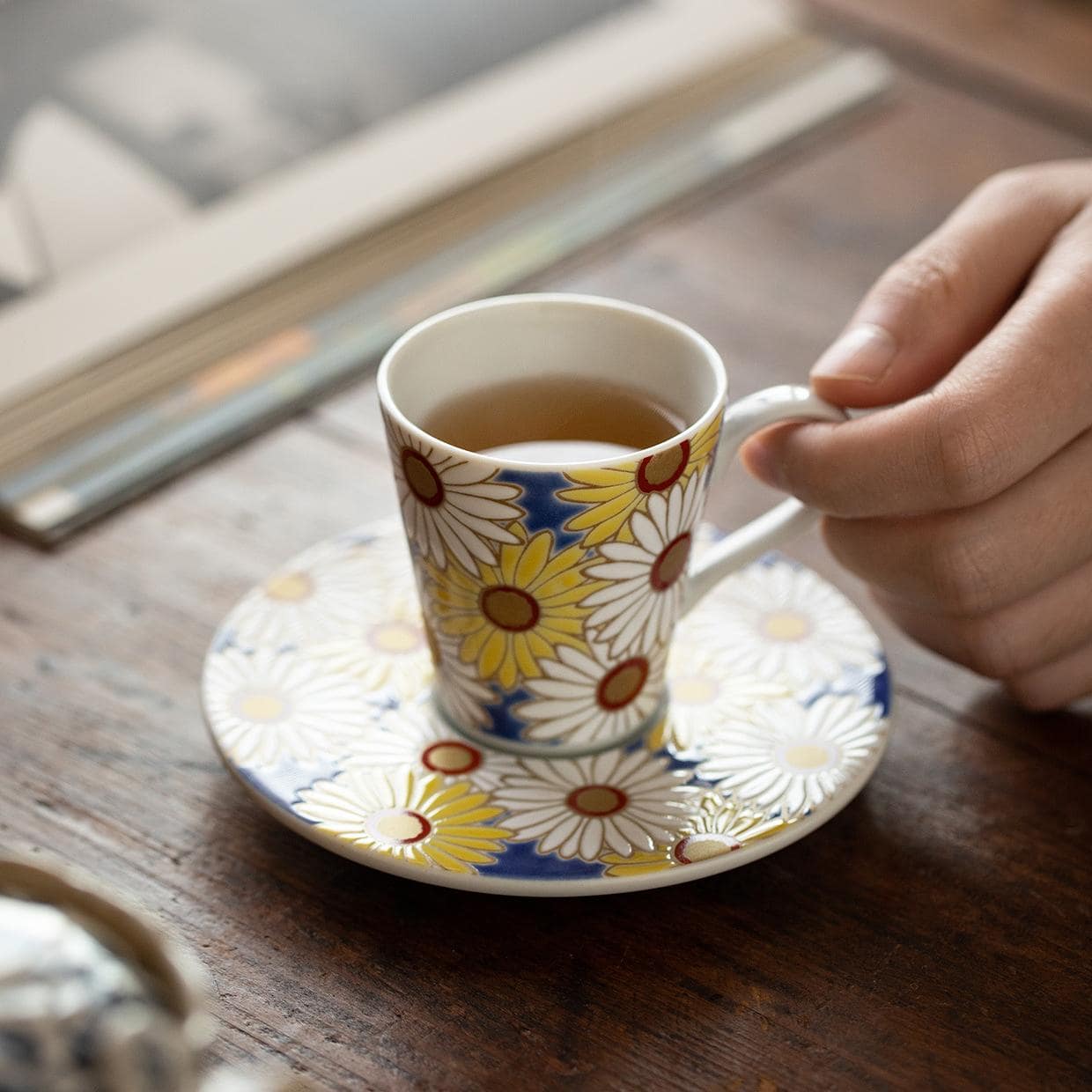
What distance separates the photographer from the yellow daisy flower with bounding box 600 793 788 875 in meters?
0.53

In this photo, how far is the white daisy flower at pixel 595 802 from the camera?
1.79 ft

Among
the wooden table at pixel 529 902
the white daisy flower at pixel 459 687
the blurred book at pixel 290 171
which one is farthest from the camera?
the blurred book at pixel 290 171

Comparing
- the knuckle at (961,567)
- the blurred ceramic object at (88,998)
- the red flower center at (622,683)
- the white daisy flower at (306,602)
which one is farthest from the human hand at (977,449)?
the blurred ceramic object at (88,998)

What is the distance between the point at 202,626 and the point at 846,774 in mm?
341

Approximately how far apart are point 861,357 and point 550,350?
0.49ft

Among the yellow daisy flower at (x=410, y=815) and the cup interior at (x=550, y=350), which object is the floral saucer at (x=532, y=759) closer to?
the yellow daisy flower at (x=410, y=815)

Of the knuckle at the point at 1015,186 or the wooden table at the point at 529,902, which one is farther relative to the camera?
the knuckle at the point at 1015,186

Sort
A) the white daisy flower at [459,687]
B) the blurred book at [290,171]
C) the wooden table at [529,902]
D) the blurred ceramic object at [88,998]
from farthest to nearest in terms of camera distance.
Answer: the blurred book at [290,171] < the white daisy flower at [459,687] < the wooden table at [529,902] < the blurred ceramic object at [88,998]

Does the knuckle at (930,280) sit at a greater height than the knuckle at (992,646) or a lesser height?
greater

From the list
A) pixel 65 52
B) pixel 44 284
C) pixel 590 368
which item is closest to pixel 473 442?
pixel 590 368

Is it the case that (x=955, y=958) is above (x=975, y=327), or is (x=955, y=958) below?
below

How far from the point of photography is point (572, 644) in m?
0.58

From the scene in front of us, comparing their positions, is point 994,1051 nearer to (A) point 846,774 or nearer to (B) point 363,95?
(A) point 846,774

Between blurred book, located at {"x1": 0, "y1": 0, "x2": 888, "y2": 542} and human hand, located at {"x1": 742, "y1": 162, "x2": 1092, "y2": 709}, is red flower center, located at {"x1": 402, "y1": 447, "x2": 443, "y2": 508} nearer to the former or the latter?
human hand, located at {"x1": 742, "y1": 162, "x2": 1092, "y2": 709}
